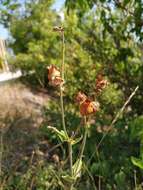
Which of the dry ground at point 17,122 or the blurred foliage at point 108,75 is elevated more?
the blurred foliage at point 108,75

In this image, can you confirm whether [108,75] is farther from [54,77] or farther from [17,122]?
[54,77]

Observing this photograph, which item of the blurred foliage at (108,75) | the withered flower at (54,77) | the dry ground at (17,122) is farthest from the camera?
the dry ground at (17,122)

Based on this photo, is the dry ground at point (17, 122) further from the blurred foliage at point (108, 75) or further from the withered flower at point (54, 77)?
the withered flower at point (54, 77)

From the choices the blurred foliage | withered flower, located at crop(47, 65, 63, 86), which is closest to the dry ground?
the blurred foliage

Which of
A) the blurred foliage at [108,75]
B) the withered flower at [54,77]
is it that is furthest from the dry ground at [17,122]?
the withered flower at [54,77]

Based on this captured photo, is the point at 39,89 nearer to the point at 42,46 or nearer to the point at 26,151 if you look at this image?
the point at 42,46

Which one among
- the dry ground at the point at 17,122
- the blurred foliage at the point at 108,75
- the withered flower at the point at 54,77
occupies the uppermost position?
the withered flower at the point at 54,77

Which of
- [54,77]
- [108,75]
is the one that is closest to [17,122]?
[108,75]

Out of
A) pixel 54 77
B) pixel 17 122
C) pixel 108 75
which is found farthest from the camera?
pixel 17 122

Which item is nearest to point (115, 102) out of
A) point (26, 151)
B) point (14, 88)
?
point (26, 151)

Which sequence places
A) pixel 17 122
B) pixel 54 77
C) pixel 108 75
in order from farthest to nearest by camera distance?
pixel 17 122
pixel 108 75
pixel 54 77

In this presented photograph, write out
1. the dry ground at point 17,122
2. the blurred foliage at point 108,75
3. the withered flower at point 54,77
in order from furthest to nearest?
the dry ground at point 17,122 < the blurred foliage at point 108,75 < the withered flower at point 54,77
